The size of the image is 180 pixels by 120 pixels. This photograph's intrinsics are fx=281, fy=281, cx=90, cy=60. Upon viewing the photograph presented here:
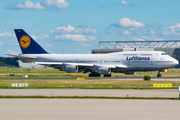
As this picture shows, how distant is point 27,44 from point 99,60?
17.3 metres

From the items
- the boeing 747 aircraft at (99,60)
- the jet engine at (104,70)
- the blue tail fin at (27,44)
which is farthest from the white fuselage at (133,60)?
the blue tail fin at (27,44)

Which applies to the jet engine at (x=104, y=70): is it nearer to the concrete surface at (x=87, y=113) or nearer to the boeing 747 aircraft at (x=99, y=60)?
the boeing 747 aircraft at (x=99, y=60)

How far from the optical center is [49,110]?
1541 cm

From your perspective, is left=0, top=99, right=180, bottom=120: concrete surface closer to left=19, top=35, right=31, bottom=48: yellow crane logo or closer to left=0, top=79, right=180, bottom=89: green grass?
left=0, top=79, right=180, bottom=89: green grass

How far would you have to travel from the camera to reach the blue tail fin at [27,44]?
63.8 meters

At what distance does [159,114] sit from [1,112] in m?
8.14

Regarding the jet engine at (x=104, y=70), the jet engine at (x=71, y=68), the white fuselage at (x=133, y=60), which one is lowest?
the jet engine at (x=104, y=70)

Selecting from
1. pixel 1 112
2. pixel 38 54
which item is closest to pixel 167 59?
pixel 38 54

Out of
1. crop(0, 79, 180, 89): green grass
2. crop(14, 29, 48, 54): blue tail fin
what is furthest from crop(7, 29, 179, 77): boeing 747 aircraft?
crop(0, 79, 180, 89): green grass

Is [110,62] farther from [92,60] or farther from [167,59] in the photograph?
[167,59]

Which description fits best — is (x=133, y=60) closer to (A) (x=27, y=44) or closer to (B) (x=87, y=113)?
(A) (x=27, y=44)

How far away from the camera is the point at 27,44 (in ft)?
210

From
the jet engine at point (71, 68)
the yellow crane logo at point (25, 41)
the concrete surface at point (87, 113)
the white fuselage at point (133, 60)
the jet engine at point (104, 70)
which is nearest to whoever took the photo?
the concrete surface at point (87, 113)

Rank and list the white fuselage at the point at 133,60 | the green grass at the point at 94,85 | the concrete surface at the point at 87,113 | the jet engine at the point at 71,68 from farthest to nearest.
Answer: the jet engine at the point at 71,68 < the white fuselage at the point at 133,60 < the green grass at the point at 94,85 < the concrete surface at the point at 87,113
